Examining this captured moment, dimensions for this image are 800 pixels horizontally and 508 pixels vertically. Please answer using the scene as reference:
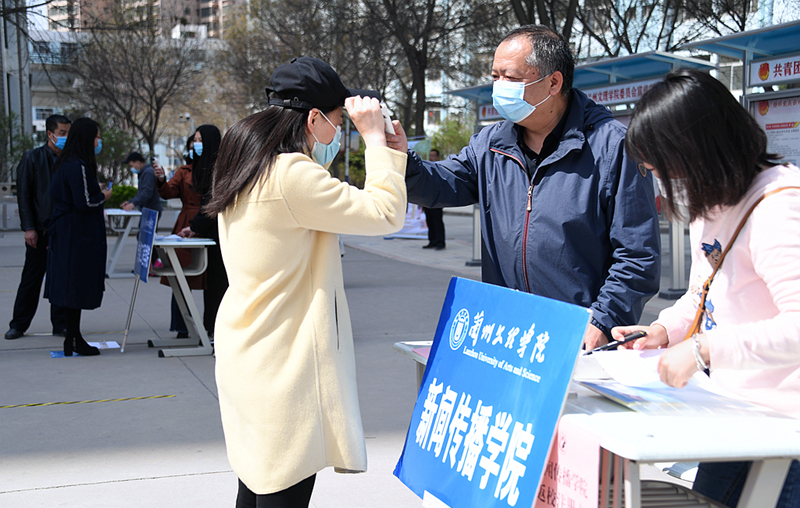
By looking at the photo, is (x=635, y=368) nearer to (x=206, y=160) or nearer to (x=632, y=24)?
(x=206, y=160)

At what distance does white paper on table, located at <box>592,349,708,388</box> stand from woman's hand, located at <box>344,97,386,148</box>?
85 cm

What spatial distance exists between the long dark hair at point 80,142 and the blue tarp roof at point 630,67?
4.93 m

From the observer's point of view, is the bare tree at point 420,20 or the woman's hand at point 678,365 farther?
the bare tree at point 420,20

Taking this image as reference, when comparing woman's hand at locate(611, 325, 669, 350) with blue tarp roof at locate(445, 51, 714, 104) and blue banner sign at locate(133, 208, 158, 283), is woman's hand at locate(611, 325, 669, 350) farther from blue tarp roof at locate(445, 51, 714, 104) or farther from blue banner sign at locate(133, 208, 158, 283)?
blue tarp roof at locate(445, 51, 714, 104)

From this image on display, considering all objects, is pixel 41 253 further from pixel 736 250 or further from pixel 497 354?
pixel 736 250

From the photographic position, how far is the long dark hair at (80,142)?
5836mm

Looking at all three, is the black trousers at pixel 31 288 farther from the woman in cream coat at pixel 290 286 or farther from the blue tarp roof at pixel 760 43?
the blue tarp roof at pixel 760 43

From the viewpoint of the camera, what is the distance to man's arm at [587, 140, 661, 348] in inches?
94.4

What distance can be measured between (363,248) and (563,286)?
12.4 m

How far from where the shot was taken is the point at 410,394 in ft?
16.9

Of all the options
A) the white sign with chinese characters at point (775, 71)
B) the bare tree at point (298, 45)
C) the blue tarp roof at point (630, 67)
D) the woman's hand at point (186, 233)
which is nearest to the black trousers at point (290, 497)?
the woman's hand at point (186, 233)

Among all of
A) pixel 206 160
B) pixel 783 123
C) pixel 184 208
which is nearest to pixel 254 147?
pixel 206 160

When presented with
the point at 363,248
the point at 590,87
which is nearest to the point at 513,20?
the point at 363,248

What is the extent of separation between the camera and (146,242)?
602 centimetres
